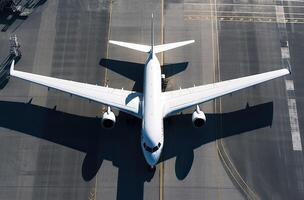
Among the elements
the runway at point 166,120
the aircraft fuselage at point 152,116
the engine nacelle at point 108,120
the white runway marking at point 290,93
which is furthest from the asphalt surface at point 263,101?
the engine nacelle at point 108,120

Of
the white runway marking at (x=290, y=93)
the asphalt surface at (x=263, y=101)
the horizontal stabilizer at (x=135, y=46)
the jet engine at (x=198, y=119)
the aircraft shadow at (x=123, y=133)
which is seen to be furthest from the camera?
the horizontal stabilizer at (x=135, y=46)

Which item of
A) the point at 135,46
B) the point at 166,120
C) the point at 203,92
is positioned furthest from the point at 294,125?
the point at 135,46

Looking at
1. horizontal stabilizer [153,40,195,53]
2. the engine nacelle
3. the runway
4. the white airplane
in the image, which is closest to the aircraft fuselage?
the white airplane

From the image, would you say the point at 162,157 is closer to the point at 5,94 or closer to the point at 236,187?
the point at 236,187

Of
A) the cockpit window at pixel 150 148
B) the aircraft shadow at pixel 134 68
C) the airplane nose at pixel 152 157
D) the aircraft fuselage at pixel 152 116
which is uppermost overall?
the aircraft shadow at pixel 134 68

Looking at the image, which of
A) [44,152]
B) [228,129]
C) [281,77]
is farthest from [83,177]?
[281,77]

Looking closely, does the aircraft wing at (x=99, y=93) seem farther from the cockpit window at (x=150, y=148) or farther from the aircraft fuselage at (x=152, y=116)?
the cockpit window at (x=150, y=148)
